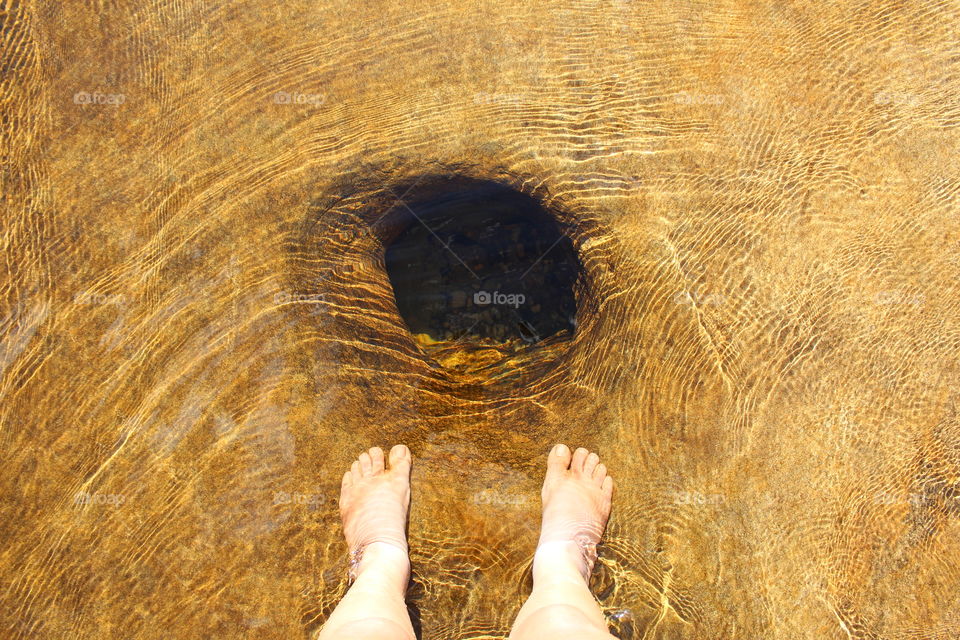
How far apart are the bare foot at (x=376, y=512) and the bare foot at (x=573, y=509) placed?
752 millimetres

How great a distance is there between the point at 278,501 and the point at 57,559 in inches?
46.9

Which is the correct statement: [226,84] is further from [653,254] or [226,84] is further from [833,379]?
[833,379]

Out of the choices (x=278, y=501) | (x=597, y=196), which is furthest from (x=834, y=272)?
(x=278, y=501)

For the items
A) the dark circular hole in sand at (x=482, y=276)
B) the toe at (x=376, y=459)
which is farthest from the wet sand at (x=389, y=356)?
the dark circular hole in sand at (x=482, y=276)

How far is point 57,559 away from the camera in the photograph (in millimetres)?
3080

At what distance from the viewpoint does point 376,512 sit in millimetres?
3057

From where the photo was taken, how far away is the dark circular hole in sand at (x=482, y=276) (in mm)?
3639

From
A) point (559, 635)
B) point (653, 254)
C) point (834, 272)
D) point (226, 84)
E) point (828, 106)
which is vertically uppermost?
point (226, 84)

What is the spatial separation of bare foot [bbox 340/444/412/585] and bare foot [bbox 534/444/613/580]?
0.75 meters

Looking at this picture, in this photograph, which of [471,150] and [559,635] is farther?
[471,150]

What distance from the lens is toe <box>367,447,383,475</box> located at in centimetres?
322

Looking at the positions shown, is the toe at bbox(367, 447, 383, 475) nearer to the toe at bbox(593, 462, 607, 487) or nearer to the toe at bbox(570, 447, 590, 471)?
the toe at bbox(570, 447, 590, 471)

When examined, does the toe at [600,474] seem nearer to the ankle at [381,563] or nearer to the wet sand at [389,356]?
the wet sand at [389,356]

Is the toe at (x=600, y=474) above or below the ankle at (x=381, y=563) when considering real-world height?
above
